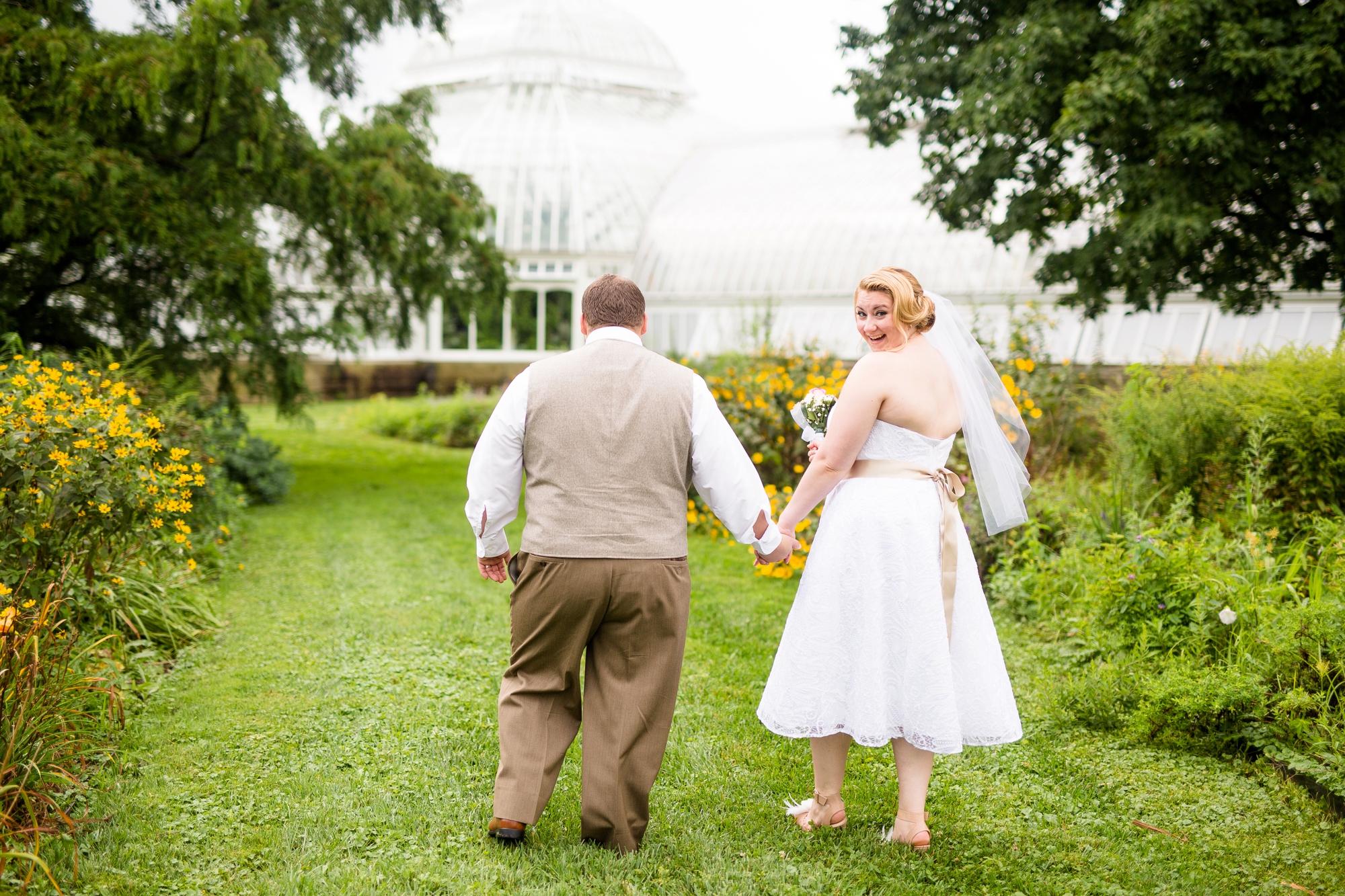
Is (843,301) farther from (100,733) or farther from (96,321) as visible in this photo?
(100,733)

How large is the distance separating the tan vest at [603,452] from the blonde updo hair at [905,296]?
0.79 meters

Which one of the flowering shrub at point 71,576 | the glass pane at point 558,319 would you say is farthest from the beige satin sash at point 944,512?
the glass pane at point 558,319

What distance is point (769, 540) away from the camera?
137 inches

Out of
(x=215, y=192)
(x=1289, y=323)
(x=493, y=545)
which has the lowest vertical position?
(x=493, y=545)

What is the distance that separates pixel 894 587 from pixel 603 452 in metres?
1.08

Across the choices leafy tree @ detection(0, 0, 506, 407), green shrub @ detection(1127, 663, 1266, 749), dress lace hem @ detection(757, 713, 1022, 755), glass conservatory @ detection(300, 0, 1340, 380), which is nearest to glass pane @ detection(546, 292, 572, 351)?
glass conservatory @ detection(300, 0, 1340, 380)

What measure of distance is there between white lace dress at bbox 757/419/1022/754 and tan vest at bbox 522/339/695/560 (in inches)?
24.7

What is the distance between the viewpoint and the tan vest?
3.26 metres

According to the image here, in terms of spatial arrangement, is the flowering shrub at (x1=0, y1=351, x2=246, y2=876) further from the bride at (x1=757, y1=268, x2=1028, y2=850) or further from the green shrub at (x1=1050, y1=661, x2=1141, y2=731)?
the green shrub at (x1=1050, y1=661, x2=1141, y2=731)

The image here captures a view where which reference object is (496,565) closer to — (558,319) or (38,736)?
(38,736)

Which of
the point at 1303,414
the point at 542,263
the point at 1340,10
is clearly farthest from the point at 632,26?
the point at 1303,414

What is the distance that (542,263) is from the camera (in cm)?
2488

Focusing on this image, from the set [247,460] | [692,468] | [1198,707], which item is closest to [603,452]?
[692,468]

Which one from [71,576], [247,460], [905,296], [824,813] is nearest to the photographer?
[905,296]
